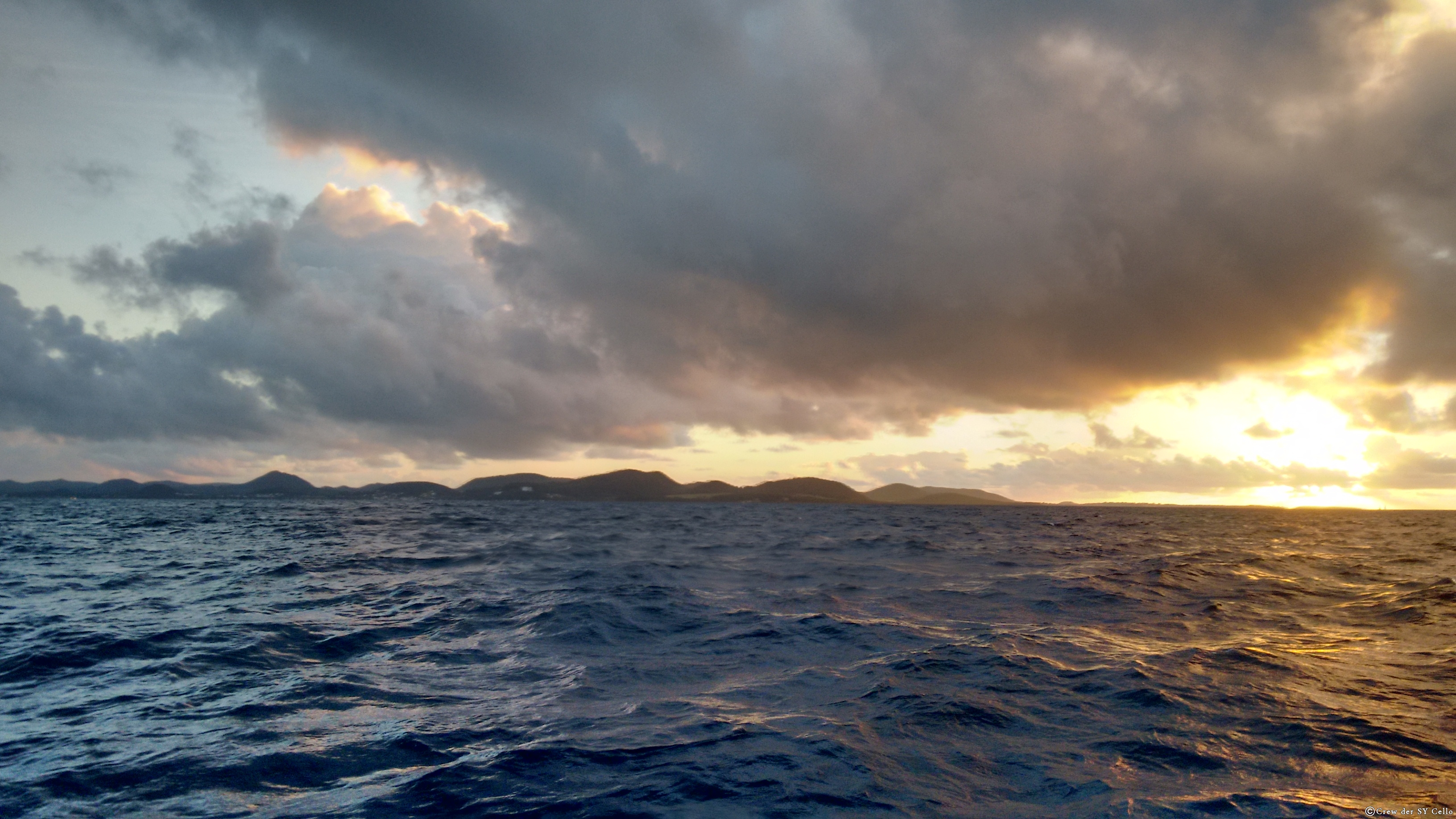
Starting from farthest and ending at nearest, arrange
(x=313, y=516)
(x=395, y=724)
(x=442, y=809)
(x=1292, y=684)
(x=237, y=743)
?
1. (x=313, y=516)
2. (x=1292, y=684)
3. (x=395, y=724)
4. (x=237, y=743)
5. (x=442, y=809)

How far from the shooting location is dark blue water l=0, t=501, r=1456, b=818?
7742 mm

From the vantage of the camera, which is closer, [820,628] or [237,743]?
[237,743]

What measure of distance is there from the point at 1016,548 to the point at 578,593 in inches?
1141

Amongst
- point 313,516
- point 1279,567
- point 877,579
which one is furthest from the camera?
point 313,516

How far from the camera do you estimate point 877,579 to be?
84.2 feet

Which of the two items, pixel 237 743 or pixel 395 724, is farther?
pixel 395 724

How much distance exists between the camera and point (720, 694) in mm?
11641

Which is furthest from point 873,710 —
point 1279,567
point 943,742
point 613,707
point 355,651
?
point 1279,567

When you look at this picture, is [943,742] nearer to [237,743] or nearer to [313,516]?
[237,743]

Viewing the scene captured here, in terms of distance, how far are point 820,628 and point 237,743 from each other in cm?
1135

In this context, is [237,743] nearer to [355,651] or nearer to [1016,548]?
[355,651]

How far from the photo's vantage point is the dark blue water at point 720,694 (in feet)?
25.4

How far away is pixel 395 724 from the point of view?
32.8 ft

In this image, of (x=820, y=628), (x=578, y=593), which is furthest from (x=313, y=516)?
(x=820, y=628)
